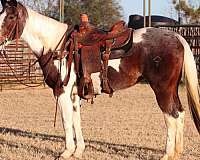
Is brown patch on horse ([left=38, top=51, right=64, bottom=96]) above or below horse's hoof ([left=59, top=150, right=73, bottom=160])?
above

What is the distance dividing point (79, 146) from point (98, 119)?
368 cm

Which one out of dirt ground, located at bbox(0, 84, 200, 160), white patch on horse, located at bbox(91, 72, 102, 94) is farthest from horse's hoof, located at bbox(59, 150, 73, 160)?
white patch on horse, located at bbox(91, 72, 102, 94)

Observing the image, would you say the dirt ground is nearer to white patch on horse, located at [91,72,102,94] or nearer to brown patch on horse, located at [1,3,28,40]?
white patch on horse, located at [91,72,102,94]

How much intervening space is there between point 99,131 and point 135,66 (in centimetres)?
269

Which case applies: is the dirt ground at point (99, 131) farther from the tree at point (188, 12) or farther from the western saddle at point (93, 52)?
the tree at point (188, 12)

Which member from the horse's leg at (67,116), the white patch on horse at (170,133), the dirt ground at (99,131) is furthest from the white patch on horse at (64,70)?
the white patch on horse at (170,133)

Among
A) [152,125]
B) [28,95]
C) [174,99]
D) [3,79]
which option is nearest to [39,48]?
[174,99]

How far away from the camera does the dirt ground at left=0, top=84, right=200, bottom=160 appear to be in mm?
6660

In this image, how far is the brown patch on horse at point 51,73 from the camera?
6.16m

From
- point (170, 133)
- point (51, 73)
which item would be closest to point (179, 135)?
point (170, 133)

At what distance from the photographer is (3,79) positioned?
Answer: 1908 cm

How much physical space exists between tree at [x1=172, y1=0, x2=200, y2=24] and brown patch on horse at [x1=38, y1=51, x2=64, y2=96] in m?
28.7

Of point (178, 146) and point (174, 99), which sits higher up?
point (174, 99)

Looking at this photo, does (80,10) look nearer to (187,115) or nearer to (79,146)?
(187,115)
